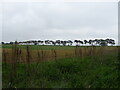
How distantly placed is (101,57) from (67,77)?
4.81 m

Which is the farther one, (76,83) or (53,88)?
(76,83)

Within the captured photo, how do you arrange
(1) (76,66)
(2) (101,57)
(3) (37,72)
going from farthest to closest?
(2) (101,57) → (1) (76,66) → (3) (37,72)

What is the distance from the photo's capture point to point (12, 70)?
6.64 m

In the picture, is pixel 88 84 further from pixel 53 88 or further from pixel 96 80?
pixel 53 88

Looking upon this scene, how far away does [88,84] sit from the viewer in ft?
18.3

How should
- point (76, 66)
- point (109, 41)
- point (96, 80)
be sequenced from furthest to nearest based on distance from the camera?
point (109, 41) < point (76, 66) < point (96, 80)

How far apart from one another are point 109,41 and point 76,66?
6955cm

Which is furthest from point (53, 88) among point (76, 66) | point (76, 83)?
point (76, 66)

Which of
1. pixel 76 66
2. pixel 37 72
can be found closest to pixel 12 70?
pixel 37 72

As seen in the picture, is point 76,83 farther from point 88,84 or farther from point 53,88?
point 53,88

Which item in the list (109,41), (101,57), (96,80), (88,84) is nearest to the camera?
(88,84)

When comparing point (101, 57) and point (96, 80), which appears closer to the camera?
point (96, 80)

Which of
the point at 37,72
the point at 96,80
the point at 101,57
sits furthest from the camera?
the point at 101,57

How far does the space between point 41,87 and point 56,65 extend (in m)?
3.31
